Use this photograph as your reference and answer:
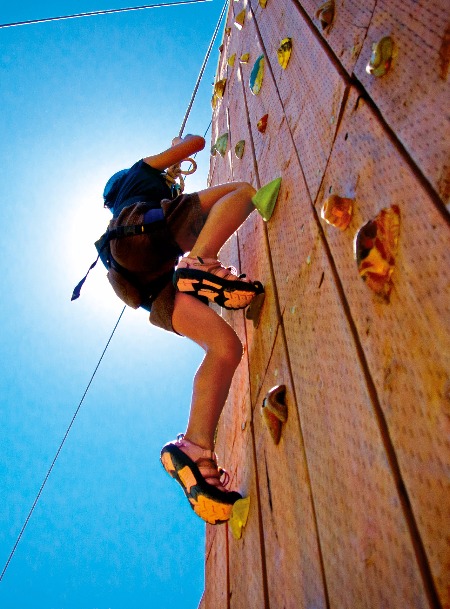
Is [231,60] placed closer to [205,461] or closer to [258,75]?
[258,75]

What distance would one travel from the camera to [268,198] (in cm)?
92

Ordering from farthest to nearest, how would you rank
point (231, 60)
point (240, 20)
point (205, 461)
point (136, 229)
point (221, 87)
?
point (221, 87), point (231, 60), point (240, 20), point (136, 229), point (205, 461)

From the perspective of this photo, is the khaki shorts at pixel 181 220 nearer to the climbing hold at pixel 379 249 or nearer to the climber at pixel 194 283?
the climber at pixel 194 283

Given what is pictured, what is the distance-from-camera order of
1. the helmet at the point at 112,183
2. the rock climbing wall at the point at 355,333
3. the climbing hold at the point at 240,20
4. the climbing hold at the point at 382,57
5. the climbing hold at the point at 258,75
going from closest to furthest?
the rock climbing wall at the point at 355,333 → the climbing hold at the point at 382,57 → the climbing hold at the point at 258,75 → the helmet at the point at 112,183 → the climbing hold at the point at 240,20

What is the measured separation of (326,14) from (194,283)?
56cm

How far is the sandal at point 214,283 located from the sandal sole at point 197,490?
0.32 meters

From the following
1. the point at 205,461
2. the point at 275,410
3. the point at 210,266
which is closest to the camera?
the point at 275,410

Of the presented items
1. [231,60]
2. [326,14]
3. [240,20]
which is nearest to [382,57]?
[326,14]

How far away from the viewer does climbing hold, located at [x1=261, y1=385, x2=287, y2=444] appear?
685 millimetres

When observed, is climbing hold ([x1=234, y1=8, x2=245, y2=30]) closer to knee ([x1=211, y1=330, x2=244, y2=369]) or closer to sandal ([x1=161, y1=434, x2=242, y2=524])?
knee ([x1=211, y1=330, x2=244, y2=369])

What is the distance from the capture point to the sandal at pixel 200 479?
2.52 feet

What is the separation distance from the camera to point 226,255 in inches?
61.8

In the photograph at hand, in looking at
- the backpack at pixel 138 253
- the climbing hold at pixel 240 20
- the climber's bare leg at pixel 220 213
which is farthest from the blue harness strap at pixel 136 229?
the climbing hold at pixel 240 20

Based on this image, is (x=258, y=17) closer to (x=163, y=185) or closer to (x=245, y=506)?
(x=163, y=185)
